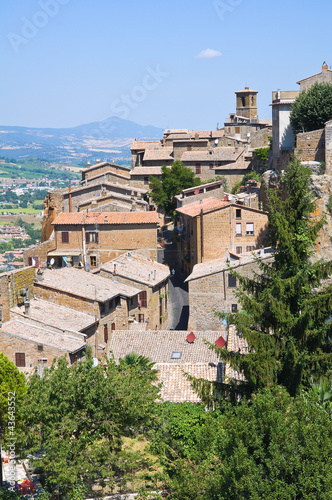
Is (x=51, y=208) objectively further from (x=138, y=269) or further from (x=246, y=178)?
(x=138, y=269)

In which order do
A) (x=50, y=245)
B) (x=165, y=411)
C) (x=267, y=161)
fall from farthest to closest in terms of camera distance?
(x=267, y=161), (x=50, y=245), (x=165, y=411)

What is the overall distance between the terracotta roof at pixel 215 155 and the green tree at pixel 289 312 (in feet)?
164

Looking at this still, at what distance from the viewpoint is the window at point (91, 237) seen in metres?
46.4

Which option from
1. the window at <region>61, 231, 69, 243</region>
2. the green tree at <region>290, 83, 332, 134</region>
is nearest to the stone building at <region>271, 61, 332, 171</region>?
the green tree at <region>290, 83, 332, 134</region>

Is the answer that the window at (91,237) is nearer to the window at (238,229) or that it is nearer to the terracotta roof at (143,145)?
the window at (238,229)

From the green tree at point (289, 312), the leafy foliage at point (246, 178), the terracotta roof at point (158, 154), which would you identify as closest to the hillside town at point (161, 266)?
the leafy foliage at point (246, 178)

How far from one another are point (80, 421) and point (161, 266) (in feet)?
87.4

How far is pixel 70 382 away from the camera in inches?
744

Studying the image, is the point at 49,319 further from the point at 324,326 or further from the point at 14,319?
the point at 324,326

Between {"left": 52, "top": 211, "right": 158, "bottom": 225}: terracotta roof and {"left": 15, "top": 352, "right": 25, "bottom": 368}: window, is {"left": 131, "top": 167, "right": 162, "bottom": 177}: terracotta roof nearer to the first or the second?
{"left": 52, "top": 211, "right": 158, "bottom": 225}: terracotta roof

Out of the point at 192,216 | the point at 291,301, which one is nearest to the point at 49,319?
the point at 291,301

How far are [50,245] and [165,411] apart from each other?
3057 cm

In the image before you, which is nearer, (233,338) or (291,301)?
(291,301)

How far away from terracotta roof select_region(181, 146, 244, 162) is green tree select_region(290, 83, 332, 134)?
22.7 meters
